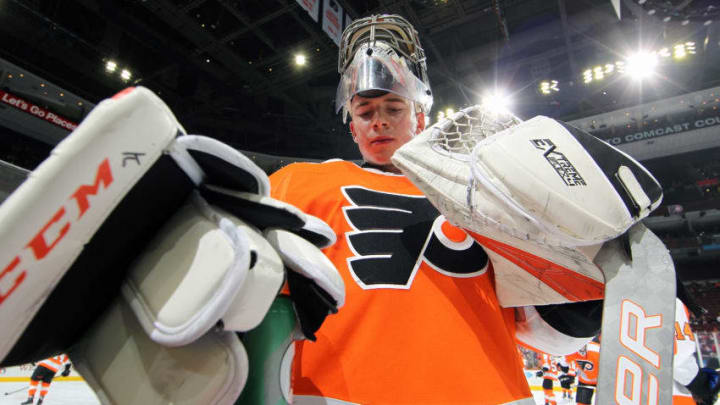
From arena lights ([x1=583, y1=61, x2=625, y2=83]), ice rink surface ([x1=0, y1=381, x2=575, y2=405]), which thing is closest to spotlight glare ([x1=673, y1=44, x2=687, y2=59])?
arena lights ([x1=583, y1=61, x2=625, y2=83])

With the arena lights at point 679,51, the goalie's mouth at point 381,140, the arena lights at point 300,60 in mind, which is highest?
the arena lights at point 679,51

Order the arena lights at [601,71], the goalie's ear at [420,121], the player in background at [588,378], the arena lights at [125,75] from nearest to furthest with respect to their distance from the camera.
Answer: the goalie's ear at [420,121], the player in background at [588,378], the arena lights at [125,75], the arena lights at [601,71]

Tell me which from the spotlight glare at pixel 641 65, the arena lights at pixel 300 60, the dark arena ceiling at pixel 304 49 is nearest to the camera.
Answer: the dark arena ceiling at pixel 304 49

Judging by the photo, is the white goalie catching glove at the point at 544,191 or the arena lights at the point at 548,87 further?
the arena lights at the point at 548,87

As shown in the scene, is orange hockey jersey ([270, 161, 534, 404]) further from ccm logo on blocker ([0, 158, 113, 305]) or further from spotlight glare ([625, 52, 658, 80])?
spotlight glare ([625, 52, 658, 80])

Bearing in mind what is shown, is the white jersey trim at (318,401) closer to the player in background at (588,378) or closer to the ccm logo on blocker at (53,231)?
the ccm logo on blocker at (53,231)

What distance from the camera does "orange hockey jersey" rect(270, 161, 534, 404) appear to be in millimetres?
834

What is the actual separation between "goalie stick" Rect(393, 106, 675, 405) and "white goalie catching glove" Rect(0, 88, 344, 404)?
0.34m

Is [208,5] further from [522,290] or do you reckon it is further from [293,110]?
[522,290]

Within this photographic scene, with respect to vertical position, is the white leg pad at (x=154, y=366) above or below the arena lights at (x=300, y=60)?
below

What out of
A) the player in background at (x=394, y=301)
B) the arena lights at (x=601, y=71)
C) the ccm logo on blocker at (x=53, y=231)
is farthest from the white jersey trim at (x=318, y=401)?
the arena lights at (x=601, y=71)

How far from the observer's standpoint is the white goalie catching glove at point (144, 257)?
403 millimetres

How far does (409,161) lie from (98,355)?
653 millimetres

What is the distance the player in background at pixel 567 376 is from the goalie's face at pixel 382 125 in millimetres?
7723
